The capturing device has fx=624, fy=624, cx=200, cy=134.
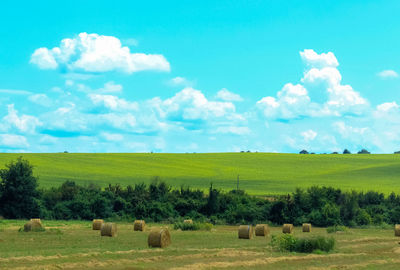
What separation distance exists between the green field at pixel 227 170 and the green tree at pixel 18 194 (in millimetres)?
13777

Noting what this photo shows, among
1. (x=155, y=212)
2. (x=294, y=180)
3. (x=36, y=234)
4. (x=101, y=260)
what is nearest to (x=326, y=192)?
(x=155, y=212)

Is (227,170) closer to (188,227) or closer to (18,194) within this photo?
(18,194)

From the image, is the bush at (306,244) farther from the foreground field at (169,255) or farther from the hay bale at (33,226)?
the hay bale at (33,226)

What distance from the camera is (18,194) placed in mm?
62812

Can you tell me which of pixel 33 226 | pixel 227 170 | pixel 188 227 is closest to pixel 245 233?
pixel 188 227

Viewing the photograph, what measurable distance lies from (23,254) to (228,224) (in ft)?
131

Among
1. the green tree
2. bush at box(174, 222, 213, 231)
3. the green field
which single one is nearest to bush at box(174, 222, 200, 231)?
bush at box(174, 222, 213, 231)

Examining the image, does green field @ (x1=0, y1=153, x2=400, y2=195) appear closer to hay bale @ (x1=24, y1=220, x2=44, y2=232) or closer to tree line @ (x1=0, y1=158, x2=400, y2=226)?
tree line @ (x1=0, y1=158, x2=400, y2=226)

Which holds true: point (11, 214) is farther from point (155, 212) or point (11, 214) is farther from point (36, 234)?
point (36, 234)

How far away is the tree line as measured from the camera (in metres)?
Answer: 62.9

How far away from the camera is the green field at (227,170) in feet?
285

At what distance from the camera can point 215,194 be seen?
66.0 metres

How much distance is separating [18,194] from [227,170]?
46708 mm

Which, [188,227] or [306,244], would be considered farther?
[188,227]
